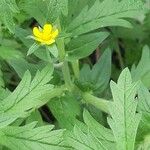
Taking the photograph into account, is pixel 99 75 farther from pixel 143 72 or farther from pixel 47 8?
pixel 47 8

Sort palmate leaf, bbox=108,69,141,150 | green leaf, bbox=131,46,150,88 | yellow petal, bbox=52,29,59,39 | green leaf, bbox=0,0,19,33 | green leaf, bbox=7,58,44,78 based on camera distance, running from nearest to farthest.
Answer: palmate leaf, bbox=108,69,141,150, green leaf, bbox=0,0,19,33, yellow petal, bbox=52,29,59,39, green leaf, bbox=7,58,44,78, green leaf, bbox=131,46,150,88

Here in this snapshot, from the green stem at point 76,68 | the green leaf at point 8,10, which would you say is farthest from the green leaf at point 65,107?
the green leaf at point 8,10

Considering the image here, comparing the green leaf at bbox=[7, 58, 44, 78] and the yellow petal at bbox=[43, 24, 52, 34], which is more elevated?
the green leaf at bbox=[7, 58, 44, 78]

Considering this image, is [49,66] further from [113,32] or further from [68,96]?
[113,32]

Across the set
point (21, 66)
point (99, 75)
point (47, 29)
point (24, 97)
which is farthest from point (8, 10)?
point (99, 75)

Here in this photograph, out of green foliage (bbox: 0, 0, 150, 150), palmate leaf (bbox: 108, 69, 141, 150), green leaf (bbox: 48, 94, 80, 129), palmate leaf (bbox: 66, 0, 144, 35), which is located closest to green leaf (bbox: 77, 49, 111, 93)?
green foliage (bbox: 0, 0, 150, 150)

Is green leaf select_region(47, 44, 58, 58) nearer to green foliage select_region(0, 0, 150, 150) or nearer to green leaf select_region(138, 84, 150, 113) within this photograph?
green foliage select_region(0, 0, 150, 150)
